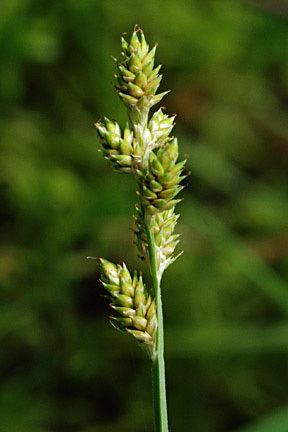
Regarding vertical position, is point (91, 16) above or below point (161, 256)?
above

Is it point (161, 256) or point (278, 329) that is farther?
point (278, 329)

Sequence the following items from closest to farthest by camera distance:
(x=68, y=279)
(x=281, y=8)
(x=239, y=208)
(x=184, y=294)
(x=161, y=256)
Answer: (x=161, y=256) → (x=281, y=8) → (x=68, y=279) → (x=184, y=294) → (x=239, y=208)

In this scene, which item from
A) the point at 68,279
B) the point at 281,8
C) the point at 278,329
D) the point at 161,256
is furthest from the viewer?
the point at 68,279

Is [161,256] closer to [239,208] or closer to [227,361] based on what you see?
[227,361]

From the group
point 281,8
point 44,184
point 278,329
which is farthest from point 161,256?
point 44,184

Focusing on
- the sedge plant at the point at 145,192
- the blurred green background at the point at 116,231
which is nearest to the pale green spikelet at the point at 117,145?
the sedge plant at the point at 145,192

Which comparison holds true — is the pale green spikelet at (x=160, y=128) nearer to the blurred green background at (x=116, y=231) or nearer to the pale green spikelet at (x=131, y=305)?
the pale green spikelet at (x=131, y=305)

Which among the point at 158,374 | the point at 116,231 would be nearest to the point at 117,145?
the point at 158,374
